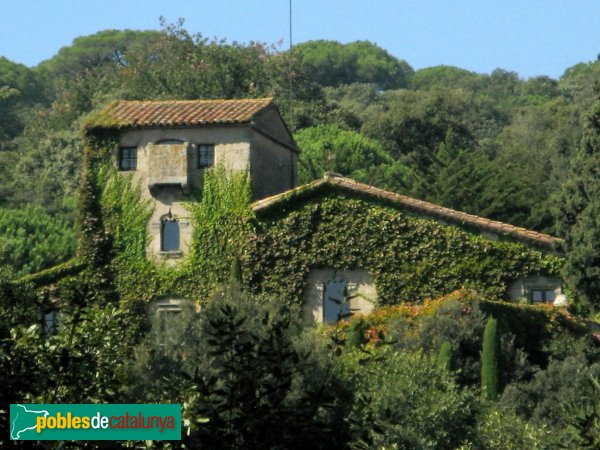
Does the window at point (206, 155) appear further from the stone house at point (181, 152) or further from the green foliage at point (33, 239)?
the green foliage at point (33, 239)

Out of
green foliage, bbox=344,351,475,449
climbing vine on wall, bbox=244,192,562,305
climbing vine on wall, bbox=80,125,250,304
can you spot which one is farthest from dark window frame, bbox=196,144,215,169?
green foliage, bbox=344,351,475,449

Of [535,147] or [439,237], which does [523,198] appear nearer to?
[439,237]

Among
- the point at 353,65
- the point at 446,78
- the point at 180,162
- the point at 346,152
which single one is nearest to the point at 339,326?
the point at 180,162

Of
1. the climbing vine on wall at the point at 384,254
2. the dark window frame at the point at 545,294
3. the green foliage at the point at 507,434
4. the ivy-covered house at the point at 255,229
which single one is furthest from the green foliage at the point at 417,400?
the dark window frame at the point at 545,294

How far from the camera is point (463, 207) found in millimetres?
63750

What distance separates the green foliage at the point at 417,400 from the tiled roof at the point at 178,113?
12293 mm

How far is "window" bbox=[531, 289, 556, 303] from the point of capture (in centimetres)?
4359

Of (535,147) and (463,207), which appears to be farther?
(535,147)

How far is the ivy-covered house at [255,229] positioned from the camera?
43562mm

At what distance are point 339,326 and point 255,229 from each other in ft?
20.3

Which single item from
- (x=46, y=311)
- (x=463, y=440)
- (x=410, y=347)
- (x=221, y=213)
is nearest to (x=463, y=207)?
(x=221, y=213)

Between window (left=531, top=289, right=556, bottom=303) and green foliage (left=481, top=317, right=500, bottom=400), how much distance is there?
4.45 m

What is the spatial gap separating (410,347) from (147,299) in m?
10.2

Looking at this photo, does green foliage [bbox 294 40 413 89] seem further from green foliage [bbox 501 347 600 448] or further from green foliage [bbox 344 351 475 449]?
green foliage [bbox 344 351 475 449]
